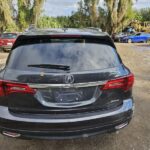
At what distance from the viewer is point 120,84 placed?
3828mm

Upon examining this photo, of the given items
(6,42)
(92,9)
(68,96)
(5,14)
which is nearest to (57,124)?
(68,96)

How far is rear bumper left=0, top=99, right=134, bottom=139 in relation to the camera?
3531 millimetres

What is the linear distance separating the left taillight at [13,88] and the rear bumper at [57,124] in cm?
22

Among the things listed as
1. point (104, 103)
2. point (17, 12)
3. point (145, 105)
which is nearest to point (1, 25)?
point (17, 12)

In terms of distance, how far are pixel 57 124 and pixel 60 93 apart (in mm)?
380

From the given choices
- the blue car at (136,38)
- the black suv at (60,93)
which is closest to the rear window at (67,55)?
the black suv at (60,93)

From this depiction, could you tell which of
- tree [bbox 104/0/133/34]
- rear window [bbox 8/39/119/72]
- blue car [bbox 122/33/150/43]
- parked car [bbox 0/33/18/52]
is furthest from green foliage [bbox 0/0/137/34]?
rear window [bbox 8/39/119/72]

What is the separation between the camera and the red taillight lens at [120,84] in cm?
369

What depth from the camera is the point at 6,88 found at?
11.8 feet

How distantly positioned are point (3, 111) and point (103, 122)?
1.27 metres

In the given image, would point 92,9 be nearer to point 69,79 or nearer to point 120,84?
point 120,84

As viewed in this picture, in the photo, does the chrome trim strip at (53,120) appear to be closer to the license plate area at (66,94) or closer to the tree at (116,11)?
the license plate area at (66,94)

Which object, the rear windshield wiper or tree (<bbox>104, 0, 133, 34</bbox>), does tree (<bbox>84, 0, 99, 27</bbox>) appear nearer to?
tree (<bbox>104, 0, 133, 34</bbox>)

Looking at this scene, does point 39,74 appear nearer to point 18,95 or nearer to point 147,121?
point 18,95
